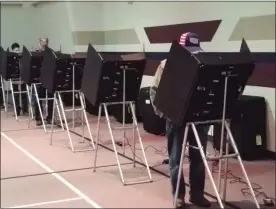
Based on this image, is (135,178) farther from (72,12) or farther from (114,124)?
(114,124)

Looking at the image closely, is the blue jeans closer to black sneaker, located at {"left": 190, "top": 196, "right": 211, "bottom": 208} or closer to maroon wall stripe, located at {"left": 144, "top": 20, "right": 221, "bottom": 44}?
black sneaker, located at {"left": 190, "top": 196, "right": 211, "bottom": 208}

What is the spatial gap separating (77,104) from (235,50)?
7.98 feet

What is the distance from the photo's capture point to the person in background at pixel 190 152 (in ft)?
11.0

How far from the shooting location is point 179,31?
21.8ft

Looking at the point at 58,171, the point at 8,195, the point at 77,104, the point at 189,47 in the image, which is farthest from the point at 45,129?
the point at 8,195

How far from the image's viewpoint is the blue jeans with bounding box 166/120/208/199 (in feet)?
11.1

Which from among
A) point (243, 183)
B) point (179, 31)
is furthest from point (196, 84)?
point (179, 31)

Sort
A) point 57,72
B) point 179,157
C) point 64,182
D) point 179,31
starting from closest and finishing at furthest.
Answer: point 179,157 < point 64,182 < point 57,72 < point 179,31

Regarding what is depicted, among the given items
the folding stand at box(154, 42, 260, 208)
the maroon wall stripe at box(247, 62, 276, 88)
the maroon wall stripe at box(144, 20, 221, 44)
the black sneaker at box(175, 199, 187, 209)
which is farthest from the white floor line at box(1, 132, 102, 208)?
the maroon wall stripe at box(144, 20, 221, 44)

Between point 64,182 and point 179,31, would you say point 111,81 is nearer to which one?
point 64,182

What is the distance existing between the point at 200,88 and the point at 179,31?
3837mm

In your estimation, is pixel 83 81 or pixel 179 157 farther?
pixel 83 81

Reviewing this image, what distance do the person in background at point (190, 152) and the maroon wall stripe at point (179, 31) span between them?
2.55 meters

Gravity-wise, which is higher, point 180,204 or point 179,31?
point 179,31
